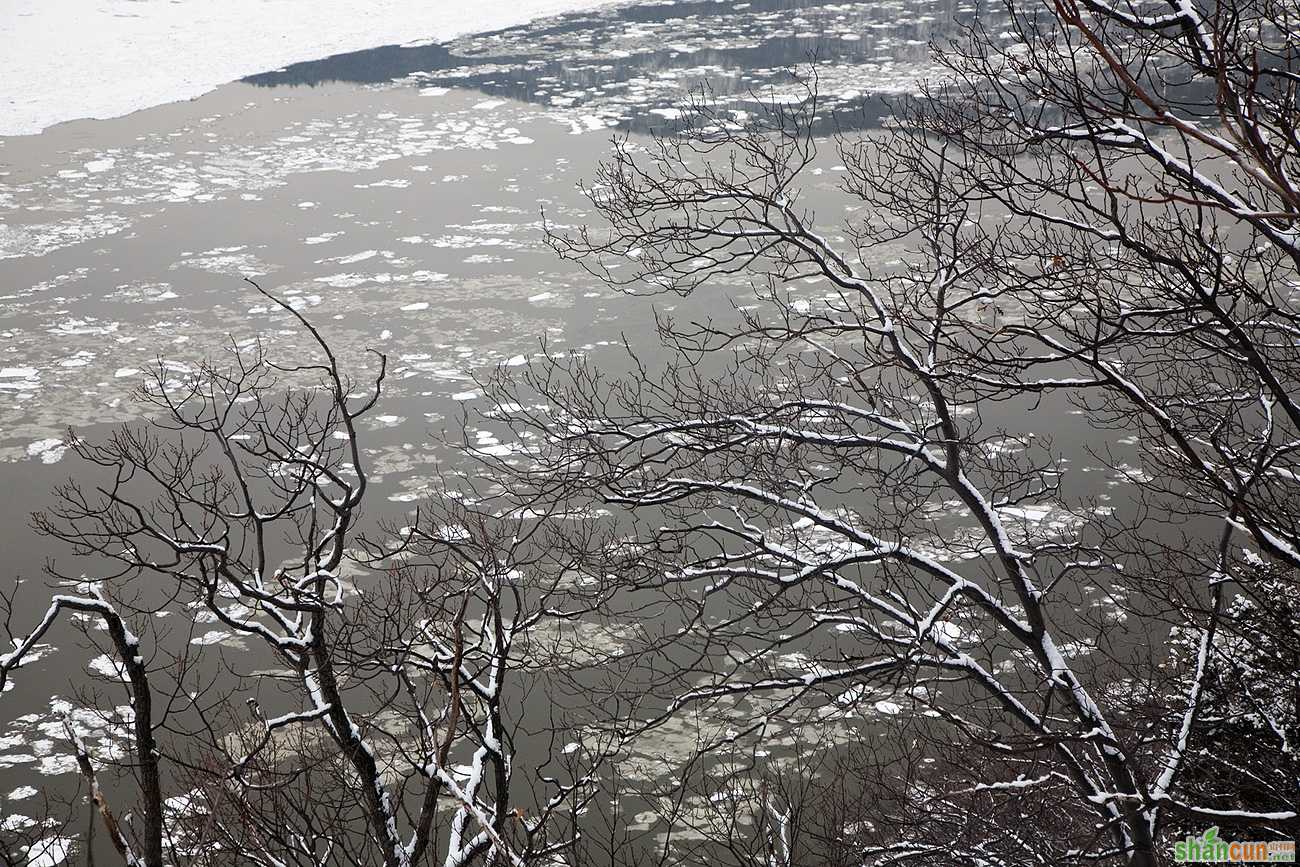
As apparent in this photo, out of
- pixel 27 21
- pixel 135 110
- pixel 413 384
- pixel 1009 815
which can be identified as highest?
pixel 27 21

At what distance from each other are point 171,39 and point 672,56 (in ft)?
53.0

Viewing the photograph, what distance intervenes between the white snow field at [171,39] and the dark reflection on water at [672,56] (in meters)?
1.80

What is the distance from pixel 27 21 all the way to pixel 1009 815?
40134 millimetres

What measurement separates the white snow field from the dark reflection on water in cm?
180

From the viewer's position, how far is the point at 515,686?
35.8 feet

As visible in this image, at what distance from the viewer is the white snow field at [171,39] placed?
104 feet

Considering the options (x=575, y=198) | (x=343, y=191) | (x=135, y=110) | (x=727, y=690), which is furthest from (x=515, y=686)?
(x=135, y=110)

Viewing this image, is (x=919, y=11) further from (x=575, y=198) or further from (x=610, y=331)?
(x=610, y=331)

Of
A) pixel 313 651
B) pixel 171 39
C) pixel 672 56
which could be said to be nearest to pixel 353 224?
pixel 672 56

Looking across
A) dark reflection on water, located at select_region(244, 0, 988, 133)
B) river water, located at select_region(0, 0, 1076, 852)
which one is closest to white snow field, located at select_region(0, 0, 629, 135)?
river water, located at select_region(0, 0, 1076, 852)

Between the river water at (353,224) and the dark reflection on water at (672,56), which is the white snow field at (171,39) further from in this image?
the dark reflection on water at (672,56)

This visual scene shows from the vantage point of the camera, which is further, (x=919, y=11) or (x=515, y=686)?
(x=919, y=11)

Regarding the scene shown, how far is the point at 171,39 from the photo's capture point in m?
36.6

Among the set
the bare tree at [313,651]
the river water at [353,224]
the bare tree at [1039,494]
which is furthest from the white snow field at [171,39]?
the bare tree at [1039,494]
